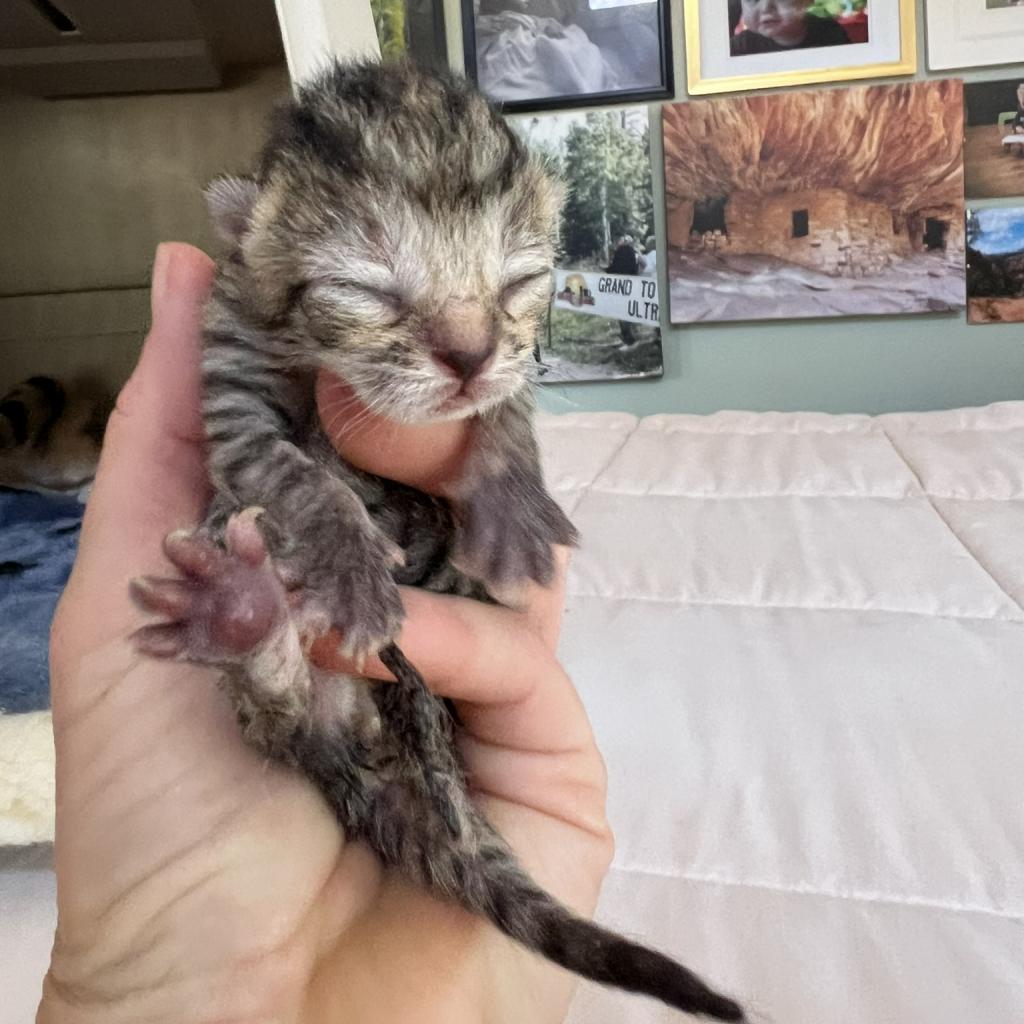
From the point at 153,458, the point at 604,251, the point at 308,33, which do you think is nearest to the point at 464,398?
the point at 153,458

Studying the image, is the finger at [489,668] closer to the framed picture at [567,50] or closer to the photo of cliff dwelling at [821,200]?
the photo of cliff dwelling at [821,200]

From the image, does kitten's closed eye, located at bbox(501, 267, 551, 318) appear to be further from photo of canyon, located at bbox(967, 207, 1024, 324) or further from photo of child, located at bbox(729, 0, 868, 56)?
photo of canyon, located at bbox(967, 207, 1024, 324)

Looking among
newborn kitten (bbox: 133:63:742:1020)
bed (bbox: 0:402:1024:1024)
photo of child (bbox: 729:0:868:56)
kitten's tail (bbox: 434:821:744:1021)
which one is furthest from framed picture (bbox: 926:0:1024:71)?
kitten's tail (bbox: 434:821:744:1021)

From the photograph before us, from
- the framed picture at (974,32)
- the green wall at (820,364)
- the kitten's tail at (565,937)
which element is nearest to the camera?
the kitten's tail at (565,937)

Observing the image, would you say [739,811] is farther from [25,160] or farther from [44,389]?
[25,160]

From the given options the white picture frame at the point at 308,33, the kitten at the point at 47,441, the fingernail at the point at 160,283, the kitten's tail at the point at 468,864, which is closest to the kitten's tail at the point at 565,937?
the kitten's tail at the point at 468,864

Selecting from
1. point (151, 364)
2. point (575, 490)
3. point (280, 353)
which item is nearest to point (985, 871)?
point (280, 353)
